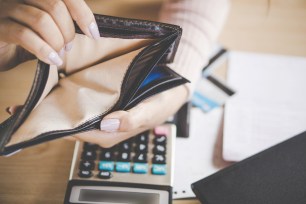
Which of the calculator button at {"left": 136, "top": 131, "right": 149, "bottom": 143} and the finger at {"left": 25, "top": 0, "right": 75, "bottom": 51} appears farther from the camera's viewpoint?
the calculator button at {"left": 136, "top": 131, "right": 149, "bottom": 143}

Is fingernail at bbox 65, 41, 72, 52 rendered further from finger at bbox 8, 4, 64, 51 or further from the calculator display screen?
the calculator display screen

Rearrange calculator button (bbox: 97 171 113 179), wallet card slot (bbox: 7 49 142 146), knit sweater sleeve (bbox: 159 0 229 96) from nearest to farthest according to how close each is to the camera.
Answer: wallet card slot (bbox: 7 49 142 146), calculator button (bbox: 97 171 113 179), knit sweater sleeve (bbox: 159 0 229 96)

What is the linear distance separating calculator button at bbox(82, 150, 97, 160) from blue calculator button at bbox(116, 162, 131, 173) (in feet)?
0.12

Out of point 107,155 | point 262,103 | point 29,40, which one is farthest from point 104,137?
point 262,103

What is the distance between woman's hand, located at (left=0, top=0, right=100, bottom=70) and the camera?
0.37 meters

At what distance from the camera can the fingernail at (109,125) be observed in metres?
0.38

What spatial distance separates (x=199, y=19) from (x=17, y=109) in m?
0.35

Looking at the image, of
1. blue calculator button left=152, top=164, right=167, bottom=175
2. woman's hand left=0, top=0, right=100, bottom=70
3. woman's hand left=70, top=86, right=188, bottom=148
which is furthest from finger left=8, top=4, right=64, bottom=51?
blue calculator button left=152, top=164, right=167, bottom=175

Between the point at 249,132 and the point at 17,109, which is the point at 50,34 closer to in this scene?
the point at 17,109

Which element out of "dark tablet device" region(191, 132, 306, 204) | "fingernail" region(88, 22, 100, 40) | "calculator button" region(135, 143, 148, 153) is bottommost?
"dark tablet device" region(191, 132, 306, 204)

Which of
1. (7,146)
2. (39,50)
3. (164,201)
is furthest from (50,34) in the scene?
(164,201)

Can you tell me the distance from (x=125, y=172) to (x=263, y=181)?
0.59 feet

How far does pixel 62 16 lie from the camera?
1.26 ft

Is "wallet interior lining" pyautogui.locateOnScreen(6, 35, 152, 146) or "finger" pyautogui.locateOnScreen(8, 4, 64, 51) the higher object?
"finger" pyautogui.locateOnScreen(8, 4, 64, 51)
